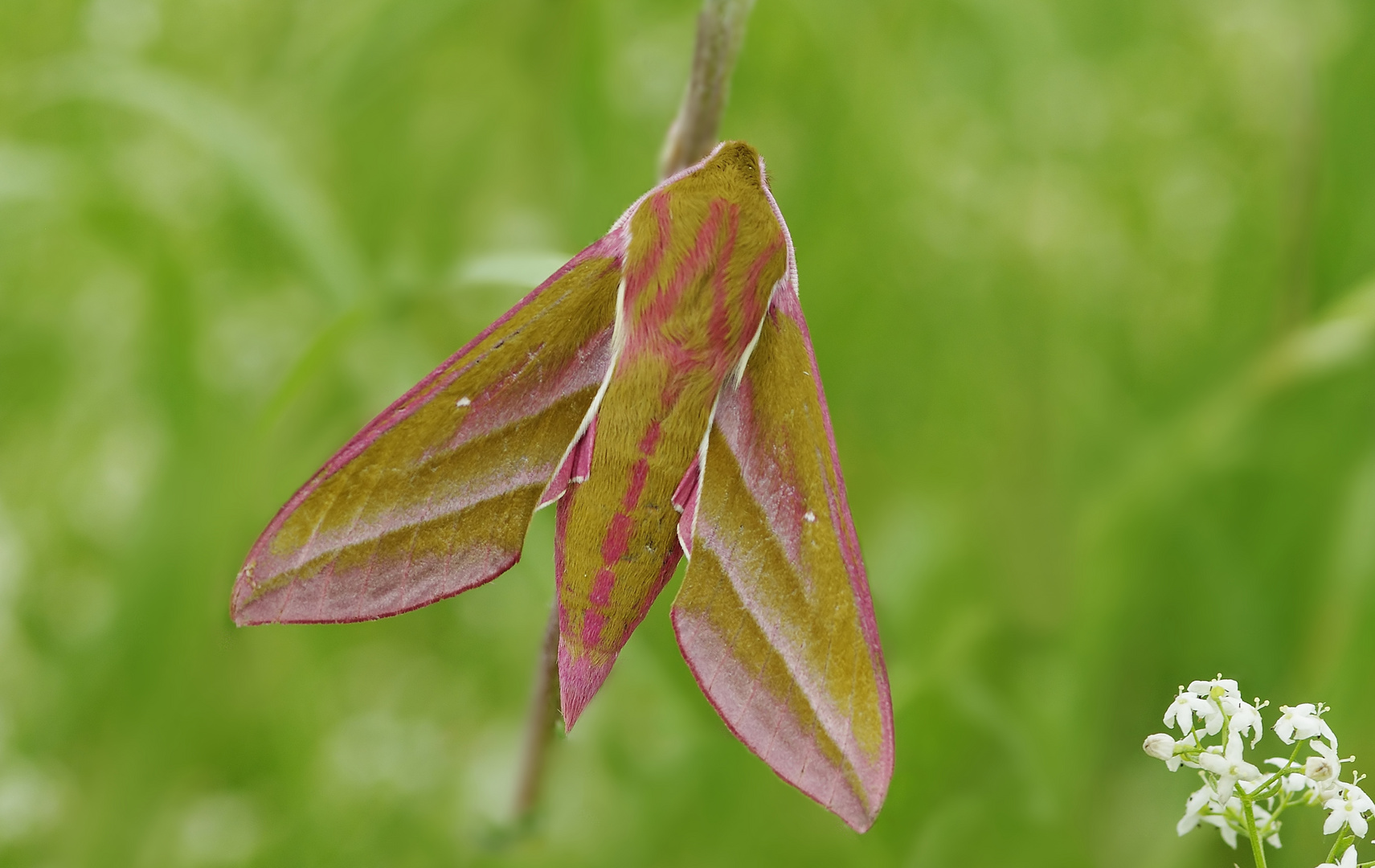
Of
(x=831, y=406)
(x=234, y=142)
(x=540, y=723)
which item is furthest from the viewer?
(x=831, y=406)

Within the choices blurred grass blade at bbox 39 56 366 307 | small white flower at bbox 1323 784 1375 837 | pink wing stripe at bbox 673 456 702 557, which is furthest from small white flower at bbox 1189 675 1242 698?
blurred grass blade at bbox 39 56 366 307

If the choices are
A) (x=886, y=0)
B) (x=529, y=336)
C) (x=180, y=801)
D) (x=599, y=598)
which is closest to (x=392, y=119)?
(x=886, y=0)

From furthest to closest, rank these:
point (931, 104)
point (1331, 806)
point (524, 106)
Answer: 1. point (524, 106)
2. point (931, 104)
3. point (1331, 806)

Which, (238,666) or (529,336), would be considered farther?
(238,666)

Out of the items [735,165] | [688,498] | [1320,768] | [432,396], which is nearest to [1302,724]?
[1320,768]

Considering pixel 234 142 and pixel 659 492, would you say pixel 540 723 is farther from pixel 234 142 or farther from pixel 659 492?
pixel 234 142

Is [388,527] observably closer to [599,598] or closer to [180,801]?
[599,598]
